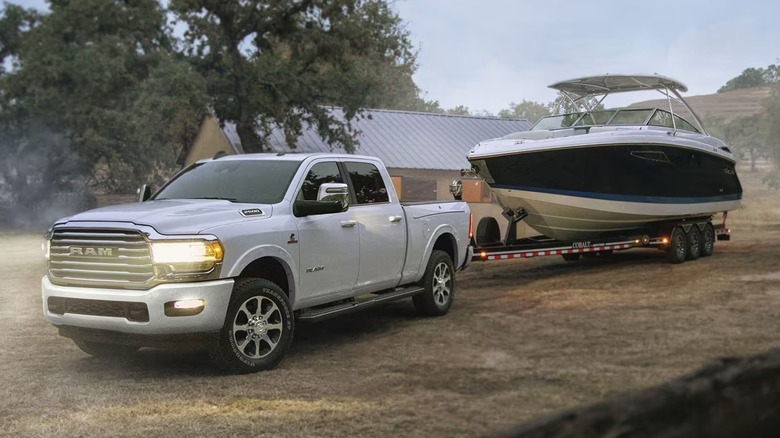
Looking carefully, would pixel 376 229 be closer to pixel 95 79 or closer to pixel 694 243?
pixel 694 243

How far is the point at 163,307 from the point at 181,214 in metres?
0.93

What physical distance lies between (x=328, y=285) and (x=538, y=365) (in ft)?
7.61

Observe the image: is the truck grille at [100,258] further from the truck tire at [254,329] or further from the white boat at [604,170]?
the white boat at [604,170]

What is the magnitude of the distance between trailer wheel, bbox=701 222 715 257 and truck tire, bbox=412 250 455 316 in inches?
333

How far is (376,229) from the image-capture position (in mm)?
8539

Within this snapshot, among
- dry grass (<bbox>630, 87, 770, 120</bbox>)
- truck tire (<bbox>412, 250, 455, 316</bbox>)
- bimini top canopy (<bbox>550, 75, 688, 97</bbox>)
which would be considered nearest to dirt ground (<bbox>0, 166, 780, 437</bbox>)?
truck tire (<bbox>412, 250, 455, 316</bbox>)

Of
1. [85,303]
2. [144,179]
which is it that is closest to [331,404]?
[85,303]

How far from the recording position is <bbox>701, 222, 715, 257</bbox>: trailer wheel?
16.2 m

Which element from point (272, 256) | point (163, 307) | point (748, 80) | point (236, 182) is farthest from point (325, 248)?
point (748, 80)

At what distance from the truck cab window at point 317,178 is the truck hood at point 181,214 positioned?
70 cm

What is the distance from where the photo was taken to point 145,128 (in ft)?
81.3

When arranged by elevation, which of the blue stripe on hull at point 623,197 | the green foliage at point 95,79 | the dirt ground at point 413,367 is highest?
the green foliage at point 95,79

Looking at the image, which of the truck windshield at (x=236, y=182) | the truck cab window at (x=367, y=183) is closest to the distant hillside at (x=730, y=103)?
the truck cab window at (x=367, y=183)

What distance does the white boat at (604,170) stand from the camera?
1344cm
